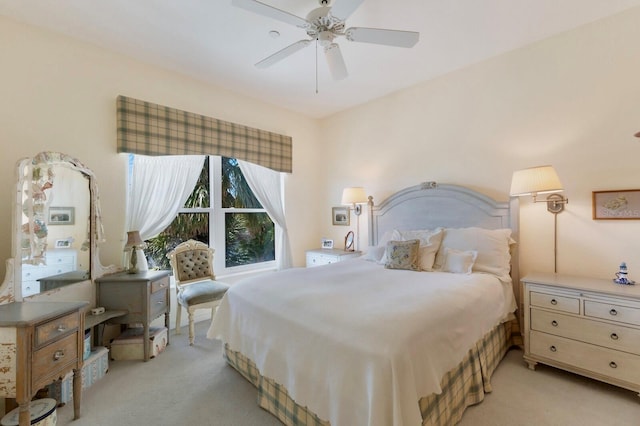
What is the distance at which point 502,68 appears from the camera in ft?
9.75

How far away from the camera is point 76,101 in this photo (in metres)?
2.70

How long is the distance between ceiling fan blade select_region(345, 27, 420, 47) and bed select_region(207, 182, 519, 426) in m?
1.81

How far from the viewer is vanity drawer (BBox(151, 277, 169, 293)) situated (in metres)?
2.70

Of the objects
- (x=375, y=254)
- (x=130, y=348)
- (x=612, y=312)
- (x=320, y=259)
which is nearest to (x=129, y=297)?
(x=130, y=348)

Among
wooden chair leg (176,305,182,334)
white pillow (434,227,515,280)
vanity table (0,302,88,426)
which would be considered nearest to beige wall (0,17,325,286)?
wooden chair leg (176,305,182,334)

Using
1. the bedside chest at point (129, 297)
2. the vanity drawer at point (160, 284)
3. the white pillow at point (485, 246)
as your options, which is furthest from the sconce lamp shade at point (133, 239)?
the white pillow at point (485, 246)

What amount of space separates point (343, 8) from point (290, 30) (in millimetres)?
926

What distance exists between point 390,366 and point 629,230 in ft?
8.54


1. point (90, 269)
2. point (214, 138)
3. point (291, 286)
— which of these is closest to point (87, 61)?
point (214, 138)

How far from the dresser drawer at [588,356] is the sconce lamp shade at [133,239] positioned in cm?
376

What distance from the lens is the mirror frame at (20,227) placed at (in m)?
1.91

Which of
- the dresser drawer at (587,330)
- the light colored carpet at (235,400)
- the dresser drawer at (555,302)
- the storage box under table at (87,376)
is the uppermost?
the dresser drawer at (555,302)

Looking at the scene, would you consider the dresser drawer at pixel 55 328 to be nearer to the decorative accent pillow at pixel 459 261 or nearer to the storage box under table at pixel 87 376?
the storage box under table at pixel 87 376

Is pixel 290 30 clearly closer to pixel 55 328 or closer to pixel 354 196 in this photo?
pixel 354 196
